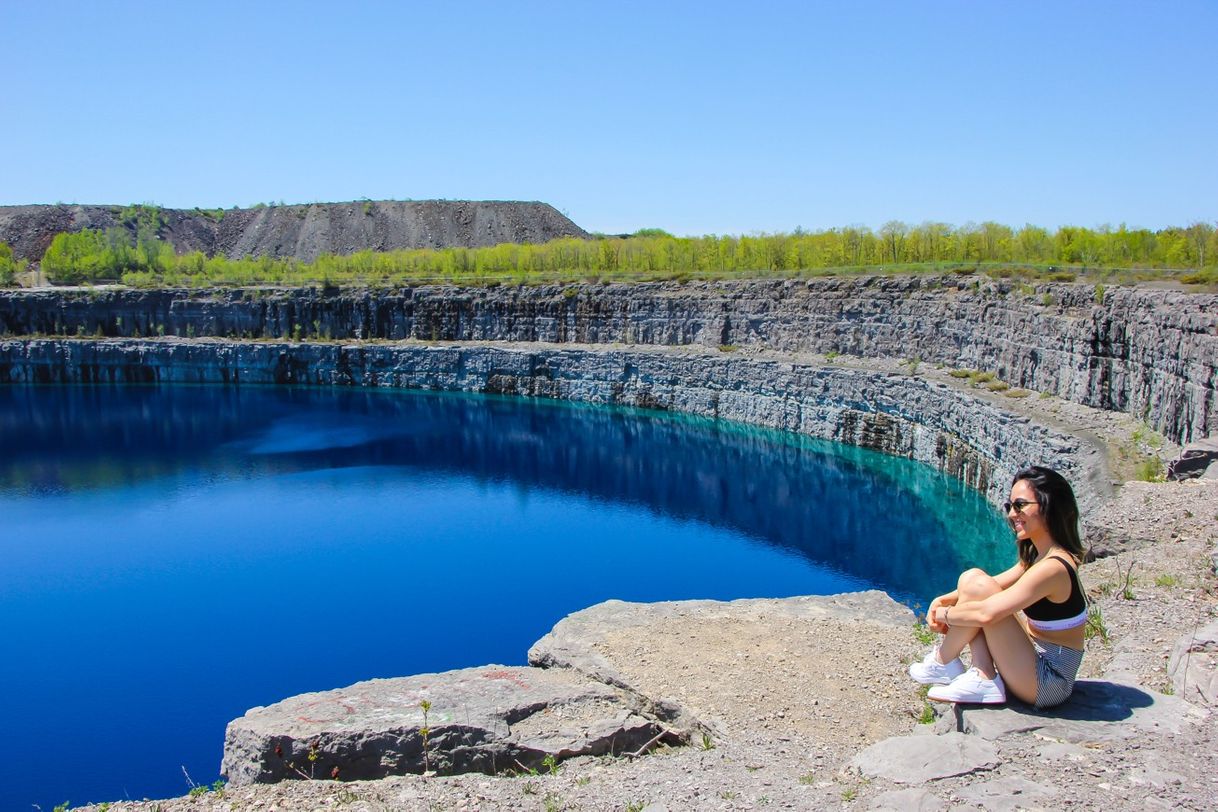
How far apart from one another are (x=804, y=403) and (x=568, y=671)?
2686cm

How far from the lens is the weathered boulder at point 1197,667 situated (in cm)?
605

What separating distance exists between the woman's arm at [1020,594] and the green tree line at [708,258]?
65.2 ft

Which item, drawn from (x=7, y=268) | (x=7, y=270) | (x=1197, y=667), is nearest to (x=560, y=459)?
(x=1197, y=667)

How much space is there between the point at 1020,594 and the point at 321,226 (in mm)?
91710

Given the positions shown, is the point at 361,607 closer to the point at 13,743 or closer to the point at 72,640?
the point at 72,640

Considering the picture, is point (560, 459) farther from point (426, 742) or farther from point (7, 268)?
point (7, 268)

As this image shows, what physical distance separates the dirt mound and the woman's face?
279ft

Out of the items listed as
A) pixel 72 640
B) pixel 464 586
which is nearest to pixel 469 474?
pixel 464 586

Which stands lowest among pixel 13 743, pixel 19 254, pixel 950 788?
pixel 13 743

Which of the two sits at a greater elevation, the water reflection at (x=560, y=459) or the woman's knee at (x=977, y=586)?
the woman's knee at (x=977, y=586)

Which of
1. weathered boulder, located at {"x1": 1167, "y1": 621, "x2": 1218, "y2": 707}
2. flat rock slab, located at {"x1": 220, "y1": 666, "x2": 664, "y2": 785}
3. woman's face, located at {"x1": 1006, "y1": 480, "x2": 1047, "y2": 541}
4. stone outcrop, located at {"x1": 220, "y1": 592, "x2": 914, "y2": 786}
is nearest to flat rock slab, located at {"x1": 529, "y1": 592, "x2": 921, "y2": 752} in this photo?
stone outcrop, located at {"x1": 220, "y1": 592, "x2": 914, "y2": 786}

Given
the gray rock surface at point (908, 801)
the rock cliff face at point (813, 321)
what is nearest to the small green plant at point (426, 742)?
the gray rock surface at point (908, 801)

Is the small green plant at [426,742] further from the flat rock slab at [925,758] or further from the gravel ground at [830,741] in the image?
the flat rock slab at [925,758]

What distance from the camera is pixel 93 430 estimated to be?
123ft
